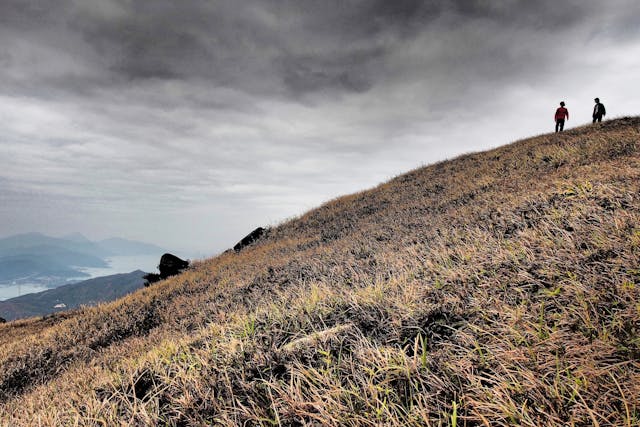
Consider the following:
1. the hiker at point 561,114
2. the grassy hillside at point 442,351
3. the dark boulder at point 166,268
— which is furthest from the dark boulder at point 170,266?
the hiker at point 561,114

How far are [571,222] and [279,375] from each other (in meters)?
4.62

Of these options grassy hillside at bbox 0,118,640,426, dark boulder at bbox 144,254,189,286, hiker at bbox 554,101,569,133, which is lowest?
dark boulder at bbox 144,254,189,286

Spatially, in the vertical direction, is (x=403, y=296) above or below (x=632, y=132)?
below

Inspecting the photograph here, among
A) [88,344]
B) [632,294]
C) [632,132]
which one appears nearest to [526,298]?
[632,294]

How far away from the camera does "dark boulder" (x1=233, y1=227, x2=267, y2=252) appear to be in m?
25.7

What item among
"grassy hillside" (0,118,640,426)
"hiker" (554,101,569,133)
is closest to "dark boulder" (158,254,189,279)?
"grassy hillside" (0,118,640,426)

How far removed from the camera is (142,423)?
2795 millimetres

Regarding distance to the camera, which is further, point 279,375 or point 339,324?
point 339,324

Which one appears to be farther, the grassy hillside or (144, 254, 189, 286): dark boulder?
(144, 254, 189, 286): dark boulder

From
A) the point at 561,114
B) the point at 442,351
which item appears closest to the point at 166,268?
the point at 442,351

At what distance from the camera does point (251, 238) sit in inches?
1051

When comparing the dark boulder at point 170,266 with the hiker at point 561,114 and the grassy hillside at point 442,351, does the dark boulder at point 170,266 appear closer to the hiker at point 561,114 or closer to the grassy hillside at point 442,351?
the grassy hillside at point 442,351

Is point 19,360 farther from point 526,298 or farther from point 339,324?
point 526,298

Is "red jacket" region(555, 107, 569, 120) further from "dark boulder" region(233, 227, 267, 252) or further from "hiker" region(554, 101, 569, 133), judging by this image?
"dark boulder" region(233, 227, 267, 252)
